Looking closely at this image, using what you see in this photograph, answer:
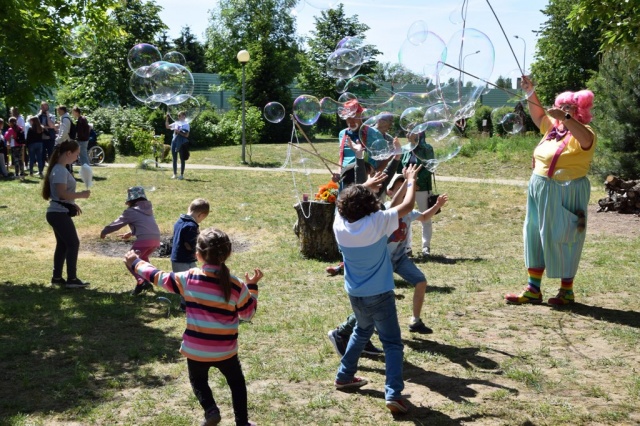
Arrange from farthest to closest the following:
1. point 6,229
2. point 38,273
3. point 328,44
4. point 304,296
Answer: point 328,44
point 6,229
point 38,273
point 304,296

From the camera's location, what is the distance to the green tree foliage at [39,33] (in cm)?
819

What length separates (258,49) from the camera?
110ft

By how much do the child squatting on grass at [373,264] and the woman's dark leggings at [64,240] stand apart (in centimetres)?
457

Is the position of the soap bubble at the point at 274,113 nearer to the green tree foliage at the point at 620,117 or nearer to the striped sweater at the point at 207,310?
the striped sweater at the point at 207,310

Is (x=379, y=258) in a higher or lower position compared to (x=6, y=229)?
higher

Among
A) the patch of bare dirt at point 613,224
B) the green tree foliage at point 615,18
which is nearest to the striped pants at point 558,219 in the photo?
the green tree foliage at point 615,18

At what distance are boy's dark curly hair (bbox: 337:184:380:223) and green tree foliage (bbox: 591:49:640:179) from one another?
12948mm

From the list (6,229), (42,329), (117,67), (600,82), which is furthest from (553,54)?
(42,329)

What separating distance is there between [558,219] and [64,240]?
5.48 meters

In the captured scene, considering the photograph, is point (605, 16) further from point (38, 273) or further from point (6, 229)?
point (6, 229)

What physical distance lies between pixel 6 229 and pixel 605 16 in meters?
9.92

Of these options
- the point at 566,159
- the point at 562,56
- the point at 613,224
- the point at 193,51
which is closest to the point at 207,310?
the point at 566,159

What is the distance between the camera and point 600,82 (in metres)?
17.0

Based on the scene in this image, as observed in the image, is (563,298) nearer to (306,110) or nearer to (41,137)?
(306,110)
